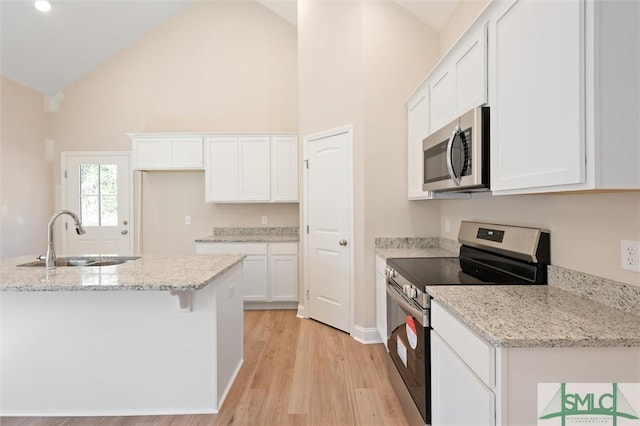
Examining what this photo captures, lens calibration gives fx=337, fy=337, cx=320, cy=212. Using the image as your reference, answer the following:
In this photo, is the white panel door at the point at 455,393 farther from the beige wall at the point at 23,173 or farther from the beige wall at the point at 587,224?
the beige wall at the point at 23,173

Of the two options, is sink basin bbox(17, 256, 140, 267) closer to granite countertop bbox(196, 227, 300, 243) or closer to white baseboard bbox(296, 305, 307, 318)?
white baseboard bbox(296, 305, 307, 318)

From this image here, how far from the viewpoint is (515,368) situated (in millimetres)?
1031

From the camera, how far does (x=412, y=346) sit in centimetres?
180

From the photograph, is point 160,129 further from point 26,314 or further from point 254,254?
point 26,314

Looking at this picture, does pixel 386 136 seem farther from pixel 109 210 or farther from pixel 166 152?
Result: pixel 109 210

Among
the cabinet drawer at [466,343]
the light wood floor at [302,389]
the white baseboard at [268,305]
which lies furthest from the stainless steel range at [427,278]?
the white baseboard at [268,305]

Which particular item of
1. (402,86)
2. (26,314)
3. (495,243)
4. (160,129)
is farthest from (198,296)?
(160,129)

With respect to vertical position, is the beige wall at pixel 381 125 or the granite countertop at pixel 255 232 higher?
the beige wall at pixel 381 125

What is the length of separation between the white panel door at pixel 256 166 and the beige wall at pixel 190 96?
428mm

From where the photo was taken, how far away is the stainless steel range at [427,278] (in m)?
1.68

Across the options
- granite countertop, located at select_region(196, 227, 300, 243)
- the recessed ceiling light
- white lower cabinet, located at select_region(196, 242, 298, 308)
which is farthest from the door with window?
white lower cabinet, located at select_region(196, 242, 298, 308)

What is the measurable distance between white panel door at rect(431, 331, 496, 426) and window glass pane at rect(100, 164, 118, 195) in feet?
16.5

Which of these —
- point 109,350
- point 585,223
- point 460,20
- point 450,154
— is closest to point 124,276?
point 109,350

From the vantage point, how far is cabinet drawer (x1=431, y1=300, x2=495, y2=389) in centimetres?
107
